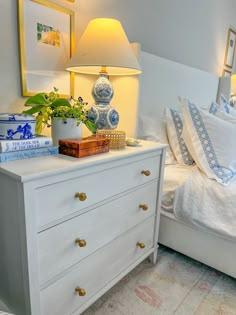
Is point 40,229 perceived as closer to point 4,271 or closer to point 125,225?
point 4,271

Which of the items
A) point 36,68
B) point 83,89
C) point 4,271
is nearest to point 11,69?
point 36,68

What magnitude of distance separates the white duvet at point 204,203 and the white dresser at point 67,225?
26 centimetres

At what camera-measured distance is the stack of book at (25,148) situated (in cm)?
77

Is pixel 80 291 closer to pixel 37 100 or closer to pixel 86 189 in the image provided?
pixel 86 189

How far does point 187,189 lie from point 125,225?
433 mm

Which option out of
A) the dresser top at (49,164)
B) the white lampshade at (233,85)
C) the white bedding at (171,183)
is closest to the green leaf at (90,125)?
the dresser top at (49,164)

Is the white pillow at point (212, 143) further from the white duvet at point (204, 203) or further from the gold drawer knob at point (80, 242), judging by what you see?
the gold drawer knob at point (80, 242)

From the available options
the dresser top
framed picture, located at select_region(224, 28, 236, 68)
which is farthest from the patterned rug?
framed picture, located at select_region(224, 28, 236, 68)

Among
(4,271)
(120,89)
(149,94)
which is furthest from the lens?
(149,94)

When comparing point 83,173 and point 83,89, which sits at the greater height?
point 83,89

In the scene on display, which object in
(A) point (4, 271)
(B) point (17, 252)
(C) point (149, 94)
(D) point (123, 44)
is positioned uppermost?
(D) point (123, 44)

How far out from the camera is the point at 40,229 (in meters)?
0.75

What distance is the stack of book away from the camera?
30.5 inches

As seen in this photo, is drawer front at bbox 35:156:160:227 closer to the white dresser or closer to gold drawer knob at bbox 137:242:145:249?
the white dresser
